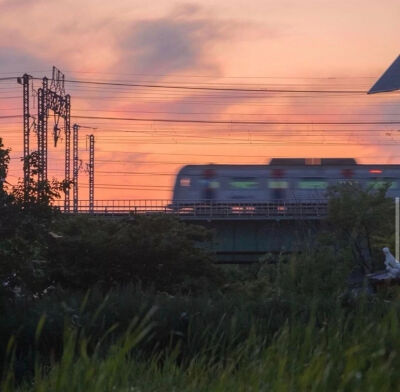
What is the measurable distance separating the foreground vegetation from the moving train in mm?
18139

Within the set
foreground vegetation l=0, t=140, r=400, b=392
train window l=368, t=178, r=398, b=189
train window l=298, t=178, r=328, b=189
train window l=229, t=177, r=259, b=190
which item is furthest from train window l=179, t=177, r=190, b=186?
foreground vegetation l=0, t=140, r=400, b=392

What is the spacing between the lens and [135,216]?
32.8 metres

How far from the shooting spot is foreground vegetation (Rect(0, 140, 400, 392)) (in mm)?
6363

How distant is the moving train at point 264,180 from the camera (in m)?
48.6

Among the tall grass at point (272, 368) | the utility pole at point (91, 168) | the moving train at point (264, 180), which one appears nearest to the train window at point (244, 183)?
the moving train at point (264, 180)

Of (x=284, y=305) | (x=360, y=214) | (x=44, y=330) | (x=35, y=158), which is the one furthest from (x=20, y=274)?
(x=360, y=214)

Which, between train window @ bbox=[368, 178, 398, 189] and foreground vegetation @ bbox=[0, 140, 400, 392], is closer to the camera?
foreground vegetation @ bbox=[0, 140, 400, 392]

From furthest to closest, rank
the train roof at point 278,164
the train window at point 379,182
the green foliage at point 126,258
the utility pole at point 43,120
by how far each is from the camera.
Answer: the train window at point 379,182, the train roof at point 278,164, the utility pole at point 43,120, the green foliage at point 126,258

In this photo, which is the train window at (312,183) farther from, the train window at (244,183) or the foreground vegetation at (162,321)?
the foreground vegetation at (162,321)

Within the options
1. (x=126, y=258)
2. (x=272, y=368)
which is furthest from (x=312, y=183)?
(x=272, y=368)

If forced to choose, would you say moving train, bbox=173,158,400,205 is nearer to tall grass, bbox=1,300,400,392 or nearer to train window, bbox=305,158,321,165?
train window, bbox=305,158,321,165

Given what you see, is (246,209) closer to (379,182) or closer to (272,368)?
(379,182)

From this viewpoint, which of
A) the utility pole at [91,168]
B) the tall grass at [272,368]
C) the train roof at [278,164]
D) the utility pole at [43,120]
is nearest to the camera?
the tall grass at [272,368]

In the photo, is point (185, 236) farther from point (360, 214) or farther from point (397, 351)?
point (397, 351)
